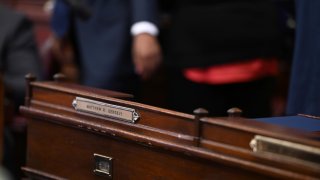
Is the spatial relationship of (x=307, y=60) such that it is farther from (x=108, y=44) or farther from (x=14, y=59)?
(x=14, y=59)

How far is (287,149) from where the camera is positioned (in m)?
1.35

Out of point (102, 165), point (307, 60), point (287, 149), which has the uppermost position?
point (307, 60)

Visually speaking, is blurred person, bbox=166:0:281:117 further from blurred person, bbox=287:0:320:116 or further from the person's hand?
blurred person, bbox=287:0:320:116

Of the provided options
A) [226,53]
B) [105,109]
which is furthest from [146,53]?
[105,109]

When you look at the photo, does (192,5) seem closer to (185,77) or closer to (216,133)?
(185,77)

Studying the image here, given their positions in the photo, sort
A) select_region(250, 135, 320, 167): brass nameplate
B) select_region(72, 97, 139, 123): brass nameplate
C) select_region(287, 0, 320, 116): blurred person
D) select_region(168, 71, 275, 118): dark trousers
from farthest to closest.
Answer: select_region(168, 71, 275, 118): dark trousers < select_region(287, 0, 320, 116): blurred person < select_region(72, 97, 139, 123): brass nameplate < select_region(250, 135, 320, 167): brass nameplate

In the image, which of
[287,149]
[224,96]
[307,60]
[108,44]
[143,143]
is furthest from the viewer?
[108,44]

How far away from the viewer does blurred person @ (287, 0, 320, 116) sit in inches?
79.5

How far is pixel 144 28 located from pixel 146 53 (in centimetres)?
9

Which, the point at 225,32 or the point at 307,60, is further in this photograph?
the point at 225,32

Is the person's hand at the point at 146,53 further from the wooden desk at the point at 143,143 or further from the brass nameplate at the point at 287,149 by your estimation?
the brass nameplate at the point at 287,149

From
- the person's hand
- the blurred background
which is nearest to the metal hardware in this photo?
the blurred background

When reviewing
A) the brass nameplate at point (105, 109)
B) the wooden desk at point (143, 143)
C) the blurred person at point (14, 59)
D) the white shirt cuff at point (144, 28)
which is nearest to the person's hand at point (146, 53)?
the white shirt cuff at point (144, 28)

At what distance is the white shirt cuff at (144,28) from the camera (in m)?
2.52
